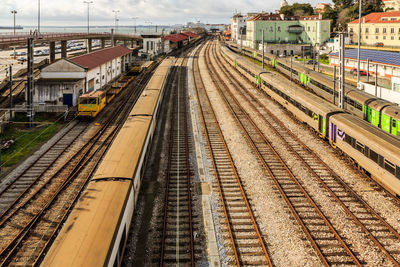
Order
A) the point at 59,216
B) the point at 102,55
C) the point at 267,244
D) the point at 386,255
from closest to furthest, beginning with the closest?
1. the point at 386,255
2. the point at 267,244
3. the point at 59,216
4. the point at 102,55

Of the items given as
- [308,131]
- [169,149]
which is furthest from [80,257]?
[308,131]

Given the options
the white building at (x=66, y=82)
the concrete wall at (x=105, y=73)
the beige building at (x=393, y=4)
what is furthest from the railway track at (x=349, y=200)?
the beige building at (x=393, y=4)

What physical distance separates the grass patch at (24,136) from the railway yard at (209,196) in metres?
0.92

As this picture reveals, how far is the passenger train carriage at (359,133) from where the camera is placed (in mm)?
15930

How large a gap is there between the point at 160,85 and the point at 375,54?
134ft

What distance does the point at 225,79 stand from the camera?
183ft

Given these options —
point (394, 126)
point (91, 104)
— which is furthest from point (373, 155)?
point (91, 104)

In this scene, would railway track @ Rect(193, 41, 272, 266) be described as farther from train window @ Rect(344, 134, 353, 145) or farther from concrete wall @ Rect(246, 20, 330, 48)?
concrete wall @ Rect(246, 20, 330, 48)

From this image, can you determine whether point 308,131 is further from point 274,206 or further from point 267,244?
point 267,244

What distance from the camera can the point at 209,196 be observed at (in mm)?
16766

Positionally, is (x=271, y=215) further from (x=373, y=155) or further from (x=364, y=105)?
(x=364, y=105)

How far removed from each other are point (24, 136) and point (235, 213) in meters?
19.3

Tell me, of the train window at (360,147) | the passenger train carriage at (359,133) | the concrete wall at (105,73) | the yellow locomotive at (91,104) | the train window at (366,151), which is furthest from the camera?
the concrete wall at (105,73)

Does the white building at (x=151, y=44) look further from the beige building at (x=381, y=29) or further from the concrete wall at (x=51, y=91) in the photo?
the concrete wall at (x=51, y=91)
